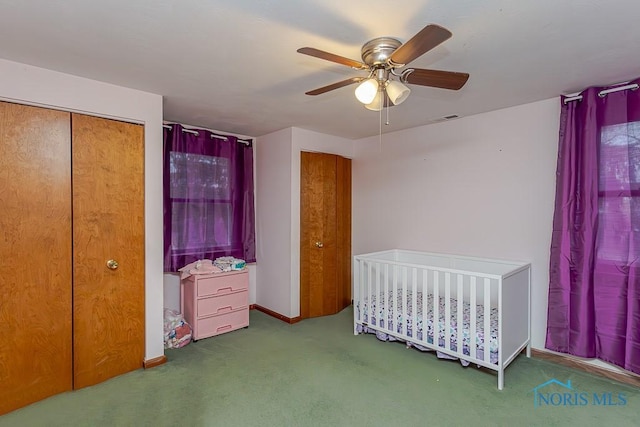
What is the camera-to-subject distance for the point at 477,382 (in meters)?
2.37

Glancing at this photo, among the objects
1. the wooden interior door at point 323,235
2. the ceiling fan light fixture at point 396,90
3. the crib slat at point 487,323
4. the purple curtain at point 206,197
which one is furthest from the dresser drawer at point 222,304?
the ceiling fan light fixture at point 396,90

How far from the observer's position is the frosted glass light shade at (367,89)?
1607mm

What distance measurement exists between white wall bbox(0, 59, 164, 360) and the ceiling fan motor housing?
5.87ft

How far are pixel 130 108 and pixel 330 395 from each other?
102 inches

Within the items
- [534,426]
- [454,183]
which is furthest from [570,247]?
[534,426]

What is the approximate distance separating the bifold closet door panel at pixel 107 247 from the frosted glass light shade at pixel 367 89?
1.87 meters

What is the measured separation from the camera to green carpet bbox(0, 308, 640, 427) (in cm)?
197

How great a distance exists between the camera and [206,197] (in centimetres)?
363

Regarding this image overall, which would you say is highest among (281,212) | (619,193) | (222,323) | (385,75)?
(385,75)

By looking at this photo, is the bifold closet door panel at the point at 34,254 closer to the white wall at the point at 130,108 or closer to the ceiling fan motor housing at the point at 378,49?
the white wall at the point at 130,108

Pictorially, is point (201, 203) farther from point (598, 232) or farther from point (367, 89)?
point (598, 232)

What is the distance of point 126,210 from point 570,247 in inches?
137

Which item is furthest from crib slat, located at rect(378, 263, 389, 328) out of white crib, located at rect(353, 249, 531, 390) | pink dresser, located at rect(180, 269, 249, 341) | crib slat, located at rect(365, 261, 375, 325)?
pink dresser, located at rect(180, 269, 249, 341)

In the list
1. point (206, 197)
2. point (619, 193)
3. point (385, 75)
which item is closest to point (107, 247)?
point (206, 197)
